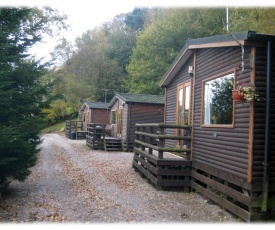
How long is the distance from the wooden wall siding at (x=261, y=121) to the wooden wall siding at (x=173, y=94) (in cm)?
368

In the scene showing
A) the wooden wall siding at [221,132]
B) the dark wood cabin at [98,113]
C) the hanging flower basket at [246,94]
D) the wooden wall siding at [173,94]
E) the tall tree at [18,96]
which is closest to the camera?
the hanging flower basket at [246,94]

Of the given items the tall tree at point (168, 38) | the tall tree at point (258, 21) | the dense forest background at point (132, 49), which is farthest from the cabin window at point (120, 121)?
the tall tree at point (168, 38)

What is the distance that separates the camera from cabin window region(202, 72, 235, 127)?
6.60 meters

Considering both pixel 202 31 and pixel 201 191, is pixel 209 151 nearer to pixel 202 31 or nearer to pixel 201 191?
pixel 201 191

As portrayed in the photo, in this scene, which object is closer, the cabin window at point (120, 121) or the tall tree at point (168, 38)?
the cabin window at point (120, 121)

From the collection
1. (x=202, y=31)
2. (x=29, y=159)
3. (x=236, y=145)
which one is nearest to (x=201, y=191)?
(x=236, y=145)

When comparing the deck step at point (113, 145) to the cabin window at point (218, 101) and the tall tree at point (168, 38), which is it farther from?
the tall tree at point (168, 38)

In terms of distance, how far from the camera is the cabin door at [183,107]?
9.41 meters

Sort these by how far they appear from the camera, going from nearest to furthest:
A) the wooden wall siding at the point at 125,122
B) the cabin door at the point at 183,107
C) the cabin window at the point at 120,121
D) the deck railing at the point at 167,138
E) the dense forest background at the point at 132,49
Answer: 1. the deck railing at the point at 167,138
2. the cabin door at the point at 183,107
3. the wooden wall siding at the point at 125,122
4. the cabin window at the point at 120,121
5. the dense forest background at the point at 132,49

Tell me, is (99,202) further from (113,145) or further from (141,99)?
(141,99)

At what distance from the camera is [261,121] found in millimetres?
5566

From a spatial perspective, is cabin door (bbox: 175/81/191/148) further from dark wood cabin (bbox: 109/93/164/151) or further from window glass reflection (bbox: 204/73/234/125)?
dark wood cabin (bbox: 109/93/164/151)

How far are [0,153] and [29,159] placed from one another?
854mm

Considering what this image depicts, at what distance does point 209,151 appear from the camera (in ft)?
24.2
